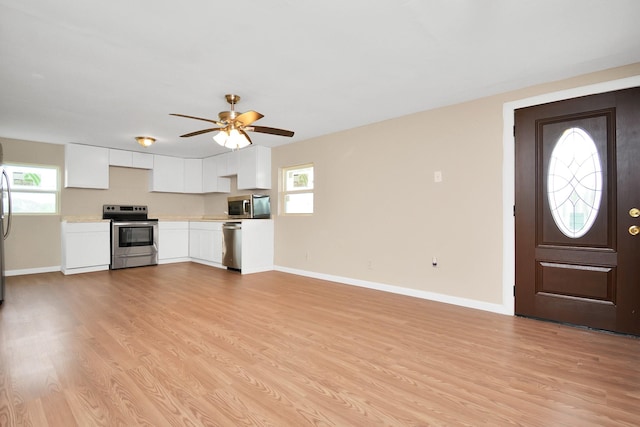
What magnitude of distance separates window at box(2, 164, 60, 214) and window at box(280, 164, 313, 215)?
4104 millimetres

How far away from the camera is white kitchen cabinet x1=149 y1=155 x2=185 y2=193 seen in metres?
6.65

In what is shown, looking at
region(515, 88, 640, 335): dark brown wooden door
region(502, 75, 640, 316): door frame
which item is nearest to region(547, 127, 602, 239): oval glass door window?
region(515, 88, 640, 335): dark brown wooden door

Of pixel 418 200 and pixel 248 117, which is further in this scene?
pixel 418 200

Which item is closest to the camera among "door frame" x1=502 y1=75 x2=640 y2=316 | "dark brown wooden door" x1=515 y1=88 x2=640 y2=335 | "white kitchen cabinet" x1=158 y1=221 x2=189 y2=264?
"dark brown wooden door" x1=515 y1=88 x2=640 y2=335

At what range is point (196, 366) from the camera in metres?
2.14

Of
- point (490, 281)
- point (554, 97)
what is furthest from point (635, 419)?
point (554, 97)

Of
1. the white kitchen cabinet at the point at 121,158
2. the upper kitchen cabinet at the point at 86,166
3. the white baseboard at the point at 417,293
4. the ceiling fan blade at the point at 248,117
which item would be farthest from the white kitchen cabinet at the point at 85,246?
the ceiling fan blade at the point at 248,117

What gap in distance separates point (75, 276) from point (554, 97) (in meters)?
7.05

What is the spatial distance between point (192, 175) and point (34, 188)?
105 inches

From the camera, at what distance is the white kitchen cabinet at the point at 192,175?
7.08 m

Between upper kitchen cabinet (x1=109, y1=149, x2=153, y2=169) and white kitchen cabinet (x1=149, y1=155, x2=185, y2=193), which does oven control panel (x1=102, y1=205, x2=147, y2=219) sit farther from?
upper kitchen cabinet (x1=109, y1=149, x2=153, y2=169)

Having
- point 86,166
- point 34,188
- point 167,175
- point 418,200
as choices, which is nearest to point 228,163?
point 167,175

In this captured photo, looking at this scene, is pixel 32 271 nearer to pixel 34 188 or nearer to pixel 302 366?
pixel 34 188

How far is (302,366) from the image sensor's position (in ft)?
7.07
